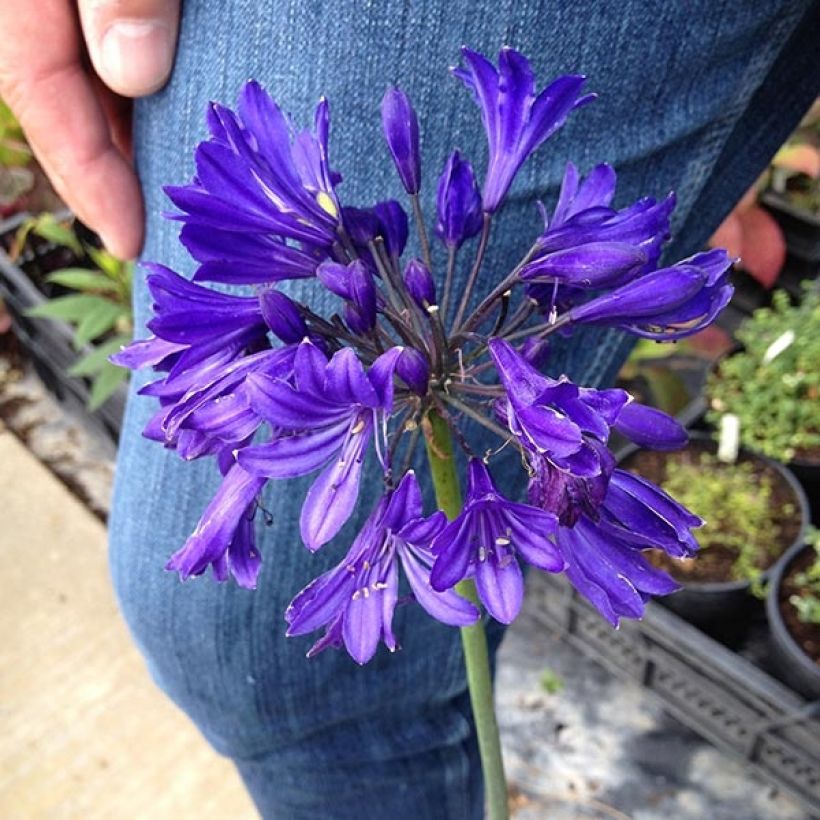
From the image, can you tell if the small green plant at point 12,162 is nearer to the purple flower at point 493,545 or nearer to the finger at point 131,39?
the finger at point 131,39

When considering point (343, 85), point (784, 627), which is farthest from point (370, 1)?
point (784, 627)

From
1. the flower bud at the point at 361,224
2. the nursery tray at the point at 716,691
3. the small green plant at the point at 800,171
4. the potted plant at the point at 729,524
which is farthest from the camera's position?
the small green plant at the point at 800,171

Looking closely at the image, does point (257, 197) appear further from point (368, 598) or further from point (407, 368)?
point (368, 598)

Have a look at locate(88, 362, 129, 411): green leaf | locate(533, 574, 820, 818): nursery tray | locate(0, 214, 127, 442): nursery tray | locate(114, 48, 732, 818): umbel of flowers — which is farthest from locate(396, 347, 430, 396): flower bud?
locate(0, 214, 127, 442): nursery tray

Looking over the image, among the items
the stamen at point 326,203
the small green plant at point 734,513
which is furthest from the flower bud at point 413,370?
the small green plant at point 734,513

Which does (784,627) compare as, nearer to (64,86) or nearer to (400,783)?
(400,783)
